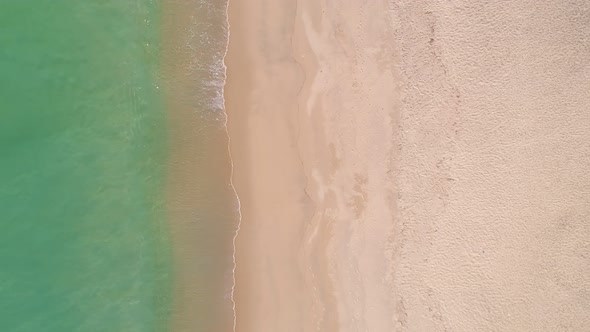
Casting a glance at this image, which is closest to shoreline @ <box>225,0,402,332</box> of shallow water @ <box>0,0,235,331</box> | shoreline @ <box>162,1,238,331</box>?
shoreline @ <box>162,1,238,331</box>

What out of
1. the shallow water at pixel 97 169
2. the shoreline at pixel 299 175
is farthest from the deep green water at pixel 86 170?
the shoreline at pixel 299 175

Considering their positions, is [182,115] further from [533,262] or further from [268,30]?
[533,262]

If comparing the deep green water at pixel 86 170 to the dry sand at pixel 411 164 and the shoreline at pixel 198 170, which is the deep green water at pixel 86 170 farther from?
the dry sand at pixel 411 164

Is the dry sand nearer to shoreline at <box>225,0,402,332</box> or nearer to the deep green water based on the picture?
shoreline at <box>225,0,402,332</box>

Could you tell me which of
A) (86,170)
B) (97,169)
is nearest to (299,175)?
(97,169)

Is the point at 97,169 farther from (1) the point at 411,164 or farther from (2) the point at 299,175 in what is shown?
(1) the point at 411,164
